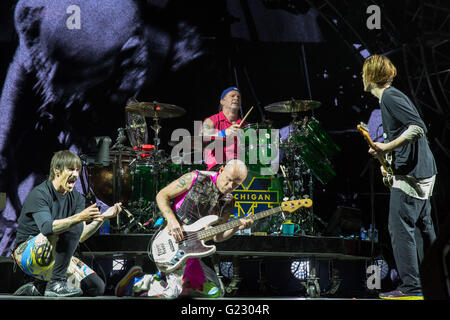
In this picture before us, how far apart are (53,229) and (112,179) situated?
264cm

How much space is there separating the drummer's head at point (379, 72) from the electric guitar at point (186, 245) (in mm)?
1379

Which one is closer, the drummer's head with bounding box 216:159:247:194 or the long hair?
the long hair

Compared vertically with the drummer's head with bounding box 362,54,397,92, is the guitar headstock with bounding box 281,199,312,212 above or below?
below

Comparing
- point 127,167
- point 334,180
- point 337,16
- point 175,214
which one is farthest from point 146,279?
point 337,16

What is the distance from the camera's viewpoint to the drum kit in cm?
582

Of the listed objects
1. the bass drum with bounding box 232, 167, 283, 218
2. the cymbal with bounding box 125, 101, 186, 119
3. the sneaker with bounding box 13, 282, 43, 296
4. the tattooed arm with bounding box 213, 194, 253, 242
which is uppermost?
the cymbal with bounding box 125, 101, 186, 119

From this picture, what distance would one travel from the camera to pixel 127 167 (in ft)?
20.4

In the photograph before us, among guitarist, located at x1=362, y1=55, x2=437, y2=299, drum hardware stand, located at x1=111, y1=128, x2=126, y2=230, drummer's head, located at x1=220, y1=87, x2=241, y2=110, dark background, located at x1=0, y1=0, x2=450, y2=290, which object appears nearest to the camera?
guitarist, located at x1=362, y1=55, x2=437, y2=299

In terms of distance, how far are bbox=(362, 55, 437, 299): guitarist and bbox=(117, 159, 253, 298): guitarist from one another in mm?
1129

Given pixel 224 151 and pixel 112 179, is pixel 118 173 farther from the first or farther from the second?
pixel 224 151

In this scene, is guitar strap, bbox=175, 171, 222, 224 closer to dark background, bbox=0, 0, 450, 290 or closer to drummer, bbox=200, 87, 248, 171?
drummer, bbox=200, 87, 248, 171

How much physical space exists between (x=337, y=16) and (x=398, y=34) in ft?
3.39

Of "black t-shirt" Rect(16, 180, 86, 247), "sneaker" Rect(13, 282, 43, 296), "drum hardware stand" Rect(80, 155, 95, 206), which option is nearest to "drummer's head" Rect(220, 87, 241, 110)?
"drum hardware stand" Rect(80, 155, 95, 206)

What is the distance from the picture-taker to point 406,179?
3.24 m
